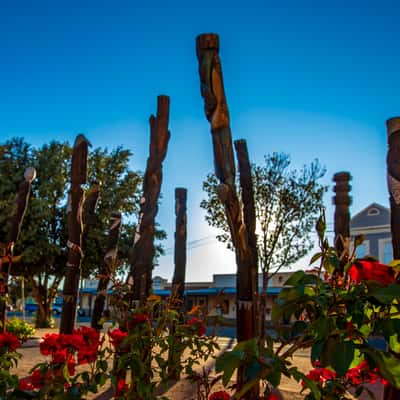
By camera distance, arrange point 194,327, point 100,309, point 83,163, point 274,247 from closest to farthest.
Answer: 1. point 194,327
2. point 83,163
3. point 100,309
4. point 274,247

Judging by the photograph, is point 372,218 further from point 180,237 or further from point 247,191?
point 247,191

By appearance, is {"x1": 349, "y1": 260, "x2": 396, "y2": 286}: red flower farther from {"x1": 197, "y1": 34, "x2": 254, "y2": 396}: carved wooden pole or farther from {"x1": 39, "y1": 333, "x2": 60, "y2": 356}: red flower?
{"x1": 197, "y1": 34, "x2": 254, "y2": 396}: carved wooden pole

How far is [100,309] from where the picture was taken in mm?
8328

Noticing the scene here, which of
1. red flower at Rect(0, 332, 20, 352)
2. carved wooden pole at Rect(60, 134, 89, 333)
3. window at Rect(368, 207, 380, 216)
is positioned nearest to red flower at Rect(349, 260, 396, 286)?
red flower at Rect(0, 332, 20, 352)

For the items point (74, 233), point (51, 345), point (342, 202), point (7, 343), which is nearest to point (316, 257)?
point (51, 345)

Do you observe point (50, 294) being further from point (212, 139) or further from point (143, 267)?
point (212, 139)

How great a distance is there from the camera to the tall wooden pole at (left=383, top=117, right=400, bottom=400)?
10.2 ft

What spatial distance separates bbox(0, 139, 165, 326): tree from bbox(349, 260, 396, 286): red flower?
14979 millimetres

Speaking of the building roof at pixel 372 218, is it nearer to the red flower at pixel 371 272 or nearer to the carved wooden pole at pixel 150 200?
the carved wooden pole at pixel 150 200

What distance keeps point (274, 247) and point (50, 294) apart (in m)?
10.0

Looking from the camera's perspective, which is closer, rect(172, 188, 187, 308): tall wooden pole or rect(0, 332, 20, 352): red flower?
rect(0, 332, 20, 352): red flower

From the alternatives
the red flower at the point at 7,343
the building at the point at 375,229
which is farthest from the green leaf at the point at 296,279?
the building at the point at 375,229

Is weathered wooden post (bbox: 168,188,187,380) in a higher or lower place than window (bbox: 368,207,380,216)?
lower

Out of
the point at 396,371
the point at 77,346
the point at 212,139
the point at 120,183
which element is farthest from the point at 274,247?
the point at 396,371
